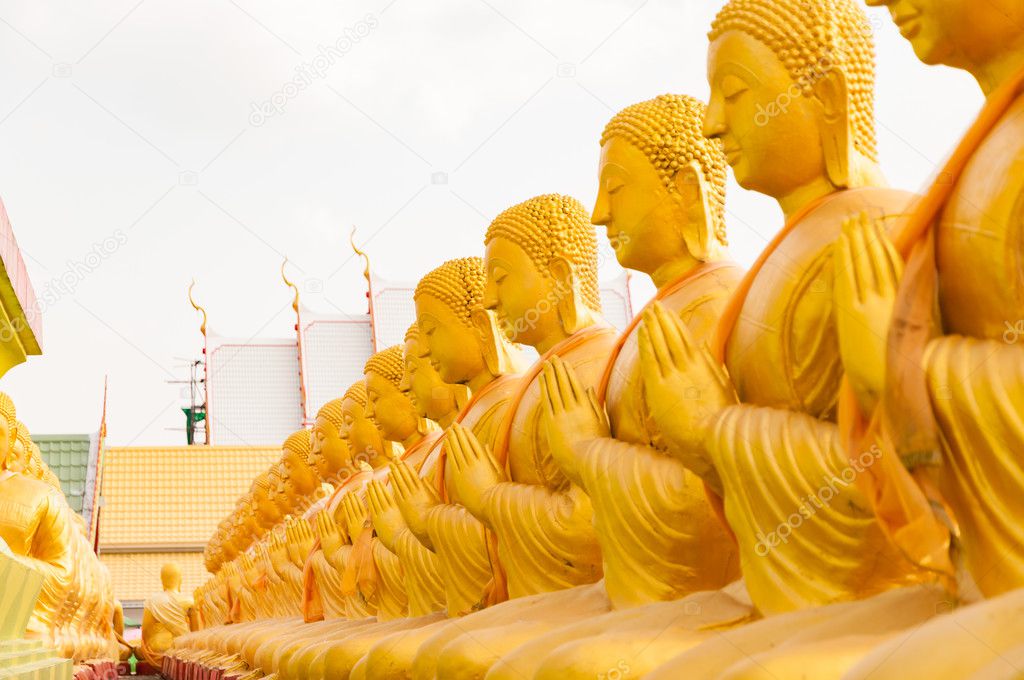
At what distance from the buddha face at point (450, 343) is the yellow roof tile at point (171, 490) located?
42.1ft

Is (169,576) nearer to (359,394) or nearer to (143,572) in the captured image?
(143,572)

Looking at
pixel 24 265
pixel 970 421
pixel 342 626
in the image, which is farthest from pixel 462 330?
pixel 970 421

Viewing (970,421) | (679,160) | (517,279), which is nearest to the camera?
(970,421)

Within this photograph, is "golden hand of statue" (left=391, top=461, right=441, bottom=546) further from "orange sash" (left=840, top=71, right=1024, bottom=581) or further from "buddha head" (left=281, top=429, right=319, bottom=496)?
"buddha head" (left=281, top=429, right=319, bottom=496)

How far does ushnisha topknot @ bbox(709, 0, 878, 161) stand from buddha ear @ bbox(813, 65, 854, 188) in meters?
0.02

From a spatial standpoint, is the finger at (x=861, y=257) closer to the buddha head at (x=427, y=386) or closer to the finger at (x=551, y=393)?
the finger at (x=551, y=393)

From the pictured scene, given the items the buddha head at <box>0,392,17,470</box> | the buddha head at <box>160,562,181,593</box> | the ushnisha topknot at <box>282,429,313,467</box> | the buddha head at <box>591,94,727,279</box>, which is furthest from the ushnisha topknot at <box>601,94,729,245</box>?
the buddha head at <box>160,562,181,593</box>

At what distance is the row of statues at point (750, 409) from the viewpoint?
216 cm

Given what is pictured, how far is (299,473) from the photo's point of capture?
32.3ft

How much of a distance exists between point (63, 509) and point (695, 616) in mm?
5644

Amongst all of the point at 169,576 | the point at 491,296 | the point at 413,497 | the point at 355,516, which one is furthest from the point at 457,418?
the point at 169,576

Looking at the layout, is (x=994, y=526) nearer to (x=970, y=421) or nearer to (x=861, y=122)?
(x=970, y=421)

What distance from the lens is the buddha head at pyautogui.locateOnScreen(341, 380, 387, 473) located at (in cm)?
739

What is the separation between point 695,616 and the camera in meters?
3.05
